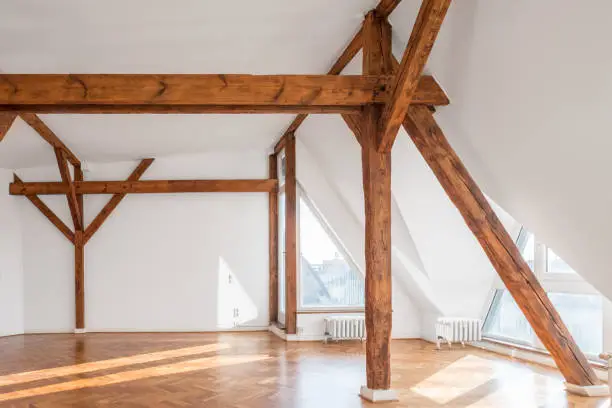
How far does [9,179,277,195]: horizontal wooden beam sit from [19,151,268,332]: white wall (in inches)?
8.8

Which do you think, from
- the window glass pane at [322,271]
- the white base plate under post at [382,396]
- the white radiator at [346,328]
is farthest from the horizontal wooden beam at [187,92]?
the window glass pane at [322,271]

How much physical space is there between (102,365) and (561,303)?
482 cm

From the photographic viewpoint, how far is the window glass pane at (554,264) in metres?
6.68

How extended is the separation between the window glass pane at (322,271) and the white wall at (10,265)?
445 cm

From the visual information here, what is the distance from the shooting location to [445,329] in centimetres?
801

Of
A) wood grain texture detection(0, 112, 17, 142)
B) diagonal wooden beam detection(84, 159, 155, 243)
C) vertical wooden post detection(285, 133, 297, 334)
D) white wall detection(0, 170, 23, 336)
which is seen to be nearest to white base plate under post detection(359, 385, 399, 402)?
wood grain texture detection(0, 112, 17, 142)

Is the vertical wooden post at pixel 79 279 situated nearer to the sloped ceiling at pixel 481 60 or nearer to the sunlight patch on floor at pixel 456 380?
the sloped ceiling at pixel 481 60

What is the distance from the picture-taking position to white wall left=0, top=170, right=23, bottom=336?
32.9 feet

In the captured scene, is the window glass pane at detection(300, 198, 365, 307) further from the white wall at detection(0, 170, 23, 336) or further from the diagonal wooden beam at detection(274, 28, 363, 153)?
the white wall at detection(0, 170, 23, 336)

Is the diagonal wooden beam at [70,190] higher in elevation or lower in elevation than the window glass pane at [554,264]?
higher

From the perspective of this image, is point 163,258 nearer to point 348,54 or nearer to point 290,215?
point 290,215

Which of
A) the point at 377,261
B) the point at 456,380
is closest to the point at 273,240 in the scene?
the point at 456,380

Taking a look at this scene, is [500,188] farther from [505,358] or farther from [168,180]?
[168,180]

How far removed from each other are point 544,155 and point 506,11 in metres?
0.93
